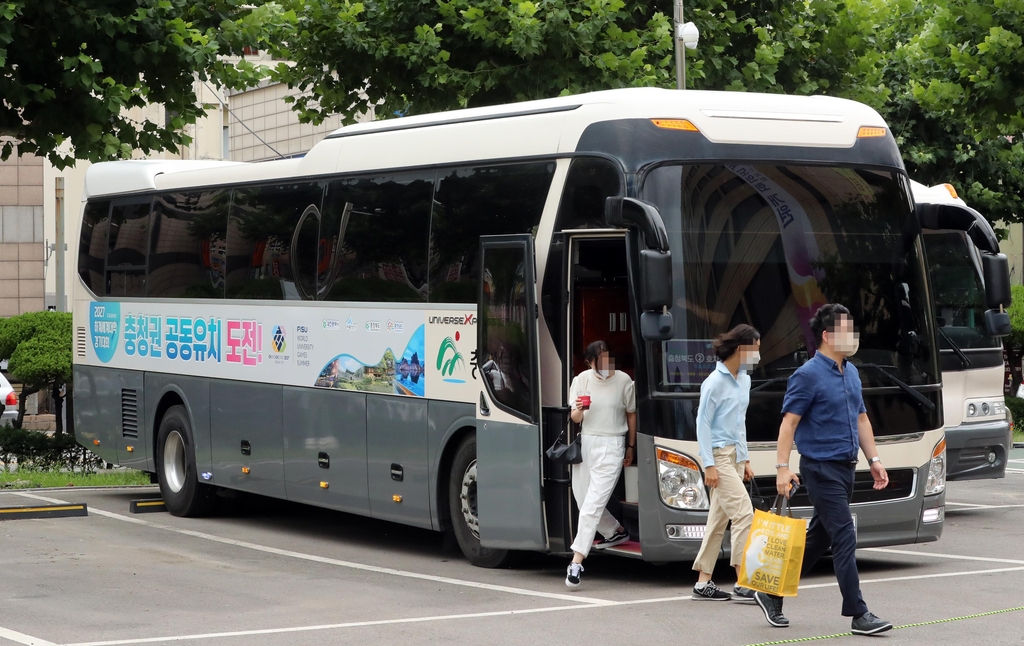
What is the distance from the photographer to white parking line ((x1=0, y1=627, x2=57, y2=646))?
27.7ft

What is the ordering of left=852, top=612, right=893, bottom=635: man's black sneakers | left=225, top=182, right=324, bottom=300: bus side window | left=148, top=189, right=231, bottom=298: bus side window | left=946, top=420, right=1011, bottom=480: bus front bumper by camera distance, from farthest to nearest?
left=946, top=420, right=1011, bottom=480: bus front bumper, left=148, top=189, right=231, bottom=298: bus side window, left=225, top=182, right=324, bottom=300: bus side window, left=852, top=612, right=893, bottom=635: man's black sneakers

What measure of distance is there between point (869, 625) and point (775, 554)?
630 millimetres

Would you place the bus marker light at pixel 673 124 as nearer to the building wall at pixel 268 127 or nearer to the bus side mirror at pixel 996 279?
the bus side mirror at pixel 996 279

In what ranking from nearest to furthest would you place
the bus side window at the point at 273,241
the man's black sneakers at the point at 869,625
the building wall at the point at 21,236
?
the man's black sneakers at the point at 869,625, the bus side window at the point at 273,241, the building wall at the point at 21,236

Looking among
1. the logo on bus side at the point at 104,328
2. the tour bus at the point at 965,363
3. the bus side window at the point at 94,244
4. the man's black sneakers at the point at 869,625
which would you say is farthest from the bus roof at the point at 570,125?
the bus side window at the point at 94,244

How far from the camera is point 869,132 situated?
1095cm

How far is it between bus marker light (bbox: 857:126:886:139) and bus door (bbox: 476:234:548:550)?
7.87ft

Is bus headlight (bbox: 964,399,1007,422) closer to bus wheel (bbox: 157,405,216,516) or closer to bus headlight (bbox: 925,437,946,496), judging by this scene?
bus headlight (bbox: 925,437,946,496)

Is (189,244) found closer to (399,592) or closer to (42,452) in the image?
(42,452)

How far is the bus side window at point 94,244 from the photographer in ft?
55.9

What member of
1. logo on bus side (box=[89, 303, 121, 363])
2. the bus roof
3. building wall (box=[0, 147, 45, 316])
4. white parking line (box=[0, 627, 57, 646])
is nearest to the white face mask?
the bus roof

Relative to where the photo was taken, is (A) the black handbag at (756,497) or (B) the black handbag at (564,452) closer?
(A) the black handbag at (756,497)

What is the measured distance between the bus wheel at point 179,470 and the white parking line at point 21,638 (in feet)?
21.5

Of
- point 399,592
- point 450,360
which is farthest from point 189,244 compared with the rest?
point 399,592
